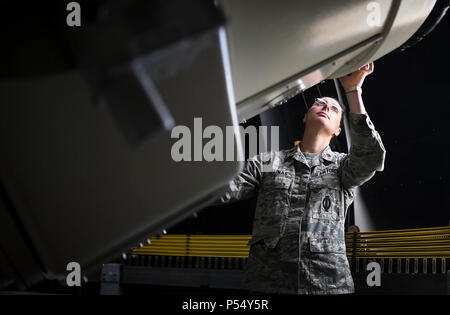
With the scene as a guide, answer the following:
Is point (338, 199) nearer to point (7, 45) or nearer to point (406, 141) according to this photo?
point (406, 141)

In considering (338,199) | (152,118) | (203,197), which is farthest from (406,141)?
(152,118)

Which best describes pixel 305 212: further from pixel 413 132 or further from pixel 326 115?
pixel 413 132

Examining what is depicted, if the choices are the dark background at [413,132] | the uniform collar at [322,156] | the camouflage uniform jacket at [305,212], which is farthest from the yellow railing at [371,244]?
the uniform collar at [322,156]

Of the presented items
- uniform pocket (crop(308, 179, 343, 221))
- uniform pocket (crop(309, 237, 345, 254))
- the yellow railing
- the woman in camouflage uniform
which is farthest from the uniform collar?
the yellow railing

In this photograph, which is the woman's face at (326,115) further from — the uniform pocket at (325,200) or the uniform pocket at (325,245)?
the uniform pocket at (325,245)

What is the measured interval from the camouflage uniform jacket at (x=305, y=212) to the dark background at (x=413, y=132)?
85 centimetres

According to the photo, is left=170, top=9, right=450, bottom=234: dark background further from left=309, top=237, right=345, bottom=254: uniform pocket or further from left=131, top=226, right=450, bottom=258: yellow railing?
left=309, top=237, right=345, bottom=254: uniform pocket

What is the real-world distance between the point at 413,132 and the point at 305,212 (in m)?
1.19

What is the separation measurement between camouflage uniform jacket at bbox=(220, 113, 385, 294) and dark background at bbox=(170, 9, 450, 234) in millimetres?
853

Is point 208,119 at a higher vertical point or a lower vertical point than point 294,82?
lower

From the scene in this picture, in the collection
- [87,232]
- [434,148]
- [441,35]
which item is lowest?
[87,232]

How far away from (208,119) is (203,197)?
0.41 ft

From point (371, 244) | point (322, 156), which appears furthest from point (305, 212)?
point (371, 244)

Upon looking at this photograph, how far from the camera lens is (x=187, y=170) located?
653mm
